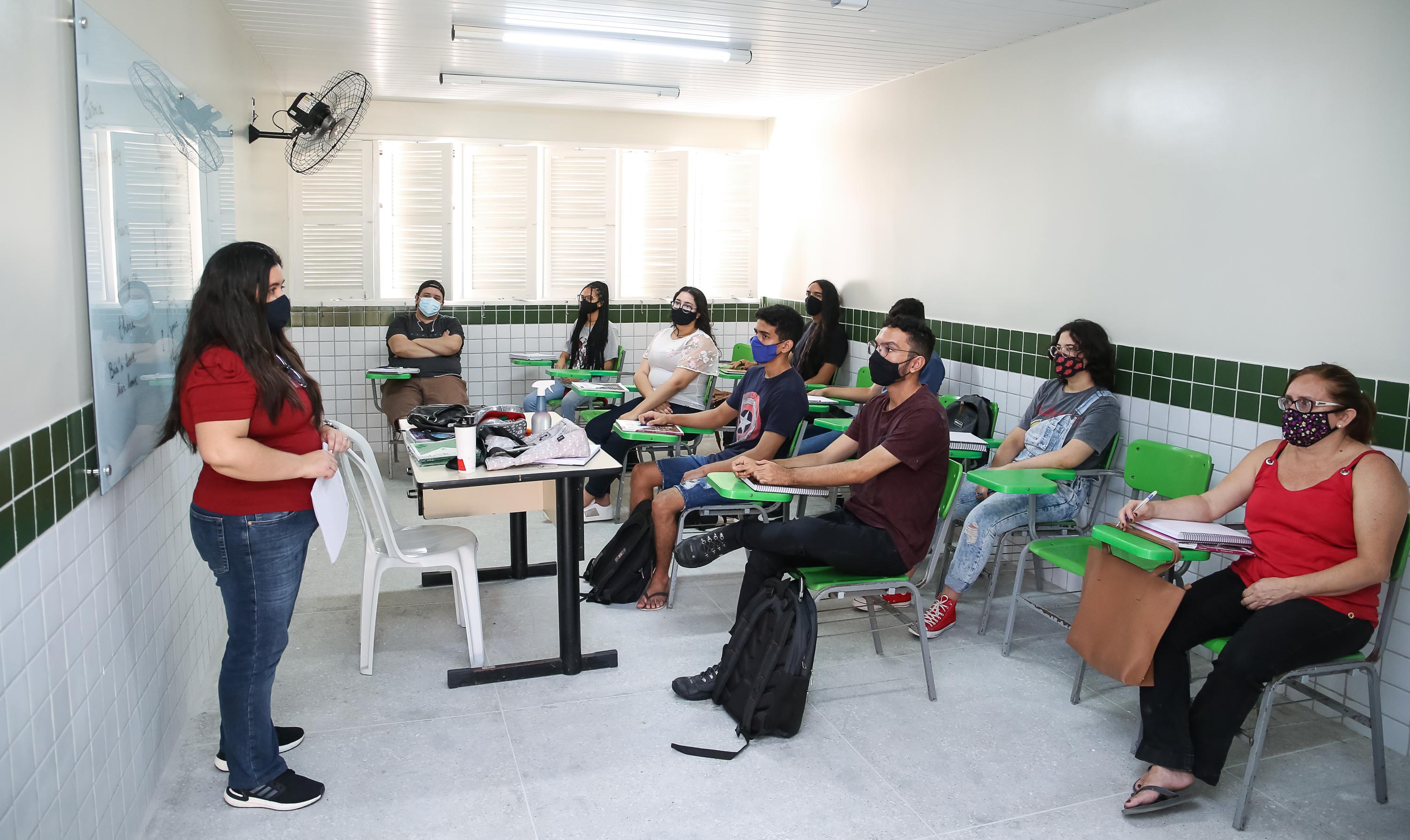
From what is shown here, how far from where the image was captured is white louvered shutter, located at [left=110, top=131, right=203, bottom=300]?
2643 millimetres

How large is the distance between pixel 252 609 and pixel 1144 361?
11.8 feet

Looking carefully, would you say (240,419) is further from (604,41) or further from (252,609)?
(604,41)

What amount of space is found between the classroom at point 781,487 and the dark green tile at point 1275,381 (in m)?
0.01

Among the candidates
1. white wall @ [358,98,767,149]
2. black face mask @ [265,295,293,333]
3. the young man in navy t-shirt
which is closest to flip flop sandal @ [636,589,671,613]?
the young man in navy t-shirt

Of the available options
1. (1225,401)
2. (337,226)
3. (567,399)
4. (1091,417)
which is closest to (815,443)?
(1091,417)

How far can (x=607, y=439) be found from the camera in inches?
220

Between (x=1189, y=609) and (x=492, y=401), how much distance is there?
5.88 metres

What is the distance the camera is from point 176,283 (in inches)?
130

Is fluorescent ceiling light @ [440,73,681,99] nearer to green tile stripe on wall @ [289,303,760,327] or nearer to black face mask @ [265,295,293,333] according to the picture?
green tile stripe on wall @ [289,303,760,327]

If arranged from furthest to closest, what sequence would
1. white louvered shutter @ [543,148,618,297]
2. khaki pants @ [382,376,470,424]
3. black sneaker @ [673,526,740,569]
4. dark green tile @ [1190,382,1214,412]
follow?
white louvered shutter @ [543,148,618,297]
khaki pants @ [382,376,470,424]
dark green tile @ [1190,382,1214,412]
black sneaker @ [673,526,740,569]

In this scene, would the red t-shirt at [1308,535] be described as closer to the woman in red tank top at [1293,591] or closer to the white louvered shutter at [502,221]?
the woman in red tank top at [1293,591]

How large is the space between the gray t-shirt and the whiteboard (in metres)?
3.43

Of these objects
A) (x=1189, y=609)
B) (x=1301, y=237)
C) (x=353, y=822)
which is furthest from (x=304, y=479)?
(x=1301, y=237)

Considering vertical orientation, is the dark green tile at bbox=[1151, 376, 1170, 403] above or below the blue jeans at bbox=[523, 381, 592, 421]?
above
